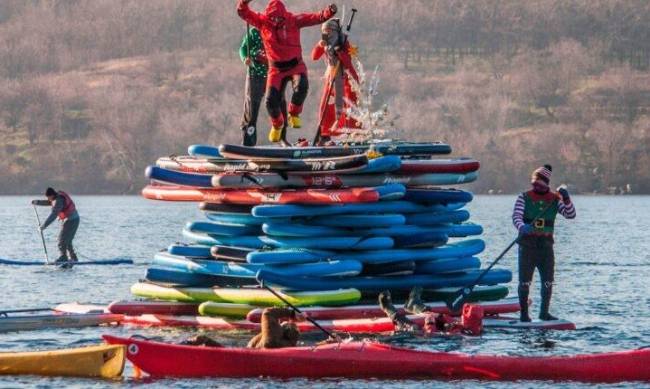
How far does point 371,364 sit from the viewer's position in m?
25.9

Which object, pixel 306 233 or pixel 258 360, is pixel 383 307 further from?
pixel 258 360

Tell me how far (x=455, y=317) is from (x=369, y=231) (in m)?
2.22

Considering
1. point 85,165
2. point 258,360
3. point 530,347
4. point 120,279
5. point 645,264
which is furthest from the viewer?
point 85,165

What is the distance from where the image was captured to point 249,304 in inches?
1207

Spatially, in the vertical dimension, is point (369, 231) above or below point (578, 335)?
above

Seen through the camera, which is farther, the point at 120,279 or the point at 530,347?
the point at 120,279

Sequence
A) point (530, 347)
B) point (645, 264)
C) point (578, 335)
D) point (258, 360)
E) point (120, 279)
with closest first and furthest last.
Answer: point (258, 360) → point (530, 347) → point (578, 335) → point (120, 279) → point (645, 264)

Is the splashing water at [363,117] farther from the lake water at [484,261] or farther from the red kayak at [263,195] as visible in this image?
the lake water at [484,261]

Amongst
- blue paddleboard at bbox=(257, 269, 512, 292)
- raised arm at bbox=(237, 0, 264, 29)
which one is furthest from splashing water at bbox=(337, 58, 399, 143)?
blue paddleboard at bbox=(257, 269, 512, 292)

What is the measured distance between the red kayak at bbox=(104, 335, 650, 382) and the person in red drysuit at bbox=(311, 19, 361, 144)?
8782 mm

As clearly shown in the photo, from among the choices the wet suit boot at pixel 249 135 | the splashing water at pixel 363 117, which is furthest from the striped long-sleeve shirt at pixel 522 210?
the wet suit boot at pixel 249 135

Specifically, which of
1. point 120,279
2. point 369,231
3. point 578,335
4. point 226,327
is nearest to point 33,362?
point 226,327

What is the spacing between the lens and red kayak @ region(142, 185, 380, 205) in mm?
30281

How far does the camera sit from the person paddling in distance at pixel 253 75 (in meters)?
33.3
